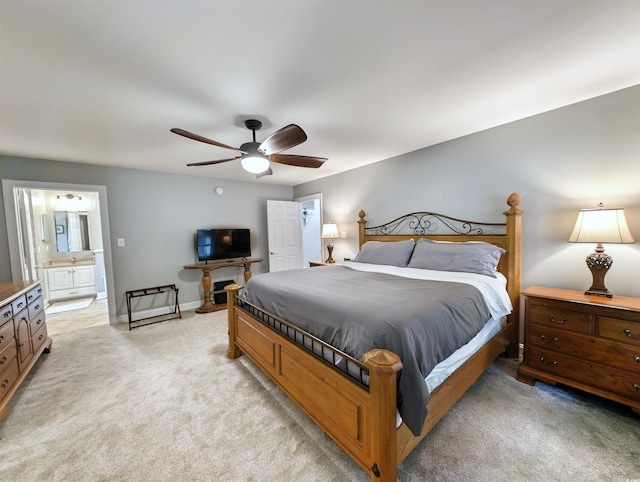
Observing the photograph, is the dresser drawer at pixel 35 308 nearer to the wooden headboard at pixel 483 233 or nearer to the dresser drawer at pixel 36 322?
the dresser drawer at pixel 36 322

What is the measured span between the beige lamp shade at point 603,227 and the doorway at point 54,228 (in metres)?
5.54

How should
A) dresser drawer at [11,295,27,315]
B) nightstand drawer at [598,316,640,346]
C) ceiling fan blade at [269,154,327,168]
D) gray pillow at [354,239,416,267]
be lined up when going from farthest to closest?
gray pillow at [354,239,416,267] < ceiling fan blade at [269,154,327,168] < dresser drawer at [11,295,27,315] < nightstand drawer at [598,316,640,346]

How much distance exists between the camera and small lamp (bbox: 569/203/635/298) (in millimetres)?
1913

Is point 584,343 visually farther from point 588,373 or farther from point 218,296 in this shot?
point 218,296

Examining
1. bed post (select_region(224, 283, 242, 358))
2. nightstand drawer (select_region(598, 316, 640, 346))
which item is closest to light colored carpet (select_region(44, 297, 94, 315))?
bed post (select_region(224, 283, 242, 358))

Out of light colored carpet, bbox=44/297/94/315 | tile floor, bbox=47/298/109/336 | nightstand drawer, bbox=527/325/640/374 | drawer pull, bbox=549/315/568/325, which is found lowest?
tile floor, bbox=47/298/109/336

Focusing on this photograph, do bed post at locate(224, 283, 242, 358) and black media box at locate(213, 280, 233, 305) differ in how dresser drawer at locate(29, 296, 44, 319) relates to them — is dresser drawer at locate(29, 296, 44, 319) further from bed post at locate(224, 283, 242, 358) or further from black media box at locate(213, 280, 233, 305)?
black media box at locate(213, 280, 233, 305)

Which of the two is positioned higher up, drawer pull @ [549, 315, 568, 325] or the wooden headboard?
the wooden headboard

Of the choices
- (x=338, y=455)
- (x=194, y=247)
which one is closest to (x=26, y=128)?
(x=194, y=247)

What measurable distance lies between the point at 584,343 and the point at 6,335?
4493 mm

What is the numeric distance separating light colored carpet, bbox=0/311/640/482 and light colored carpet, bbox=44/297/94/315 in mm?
2797

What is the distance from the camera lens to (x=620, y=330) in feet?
5.79

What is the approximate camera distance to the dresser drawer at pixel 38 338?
2561 mm

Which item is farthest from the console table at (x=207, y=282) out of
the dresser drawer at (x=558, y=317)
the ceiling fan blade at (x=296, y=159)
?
the dresser drawer at (x=558, y=317)
